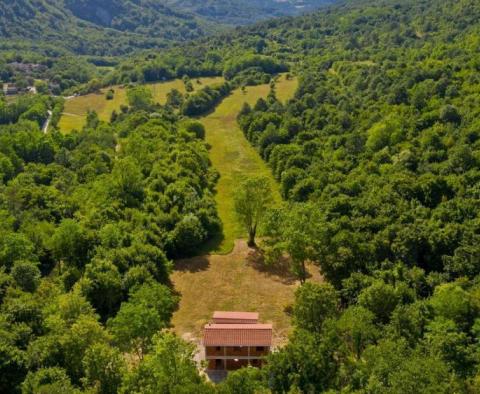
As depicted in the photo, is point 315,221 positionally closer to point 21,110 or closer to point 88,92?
point 21,110

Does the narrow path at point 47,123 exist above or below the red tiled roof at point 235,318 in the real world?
below

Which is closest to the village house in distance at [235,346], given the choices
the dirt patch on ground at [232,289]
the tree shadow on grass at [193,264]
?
the dirt patch on ground at [232,289]

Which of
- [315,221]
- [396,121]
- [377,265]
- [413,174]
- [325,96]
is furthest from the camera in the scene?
[325,96]

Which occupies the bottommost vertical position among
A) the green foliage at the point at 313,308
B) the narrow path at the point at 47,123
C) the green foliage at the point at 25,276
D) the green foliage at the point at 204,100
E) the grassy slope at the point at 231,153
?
the grassy slope at the point at 231,153

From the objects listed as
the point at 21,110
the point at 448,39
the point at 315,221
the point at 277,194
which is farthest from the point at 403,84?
the point at 21,110

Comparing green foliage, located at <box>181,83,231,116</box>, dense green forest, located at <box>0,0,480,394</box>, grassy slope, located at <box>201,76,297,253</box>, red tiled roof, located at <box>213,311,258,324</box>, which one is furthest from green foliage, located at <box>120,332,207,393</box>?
green foliage, located at <box>181,83,231,116</box>

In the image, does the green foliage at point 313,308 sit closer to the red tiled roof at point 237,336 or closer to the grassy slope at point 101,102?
the red tiled roof at point 237,336

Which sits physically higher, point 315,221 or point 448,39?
point 448,39
